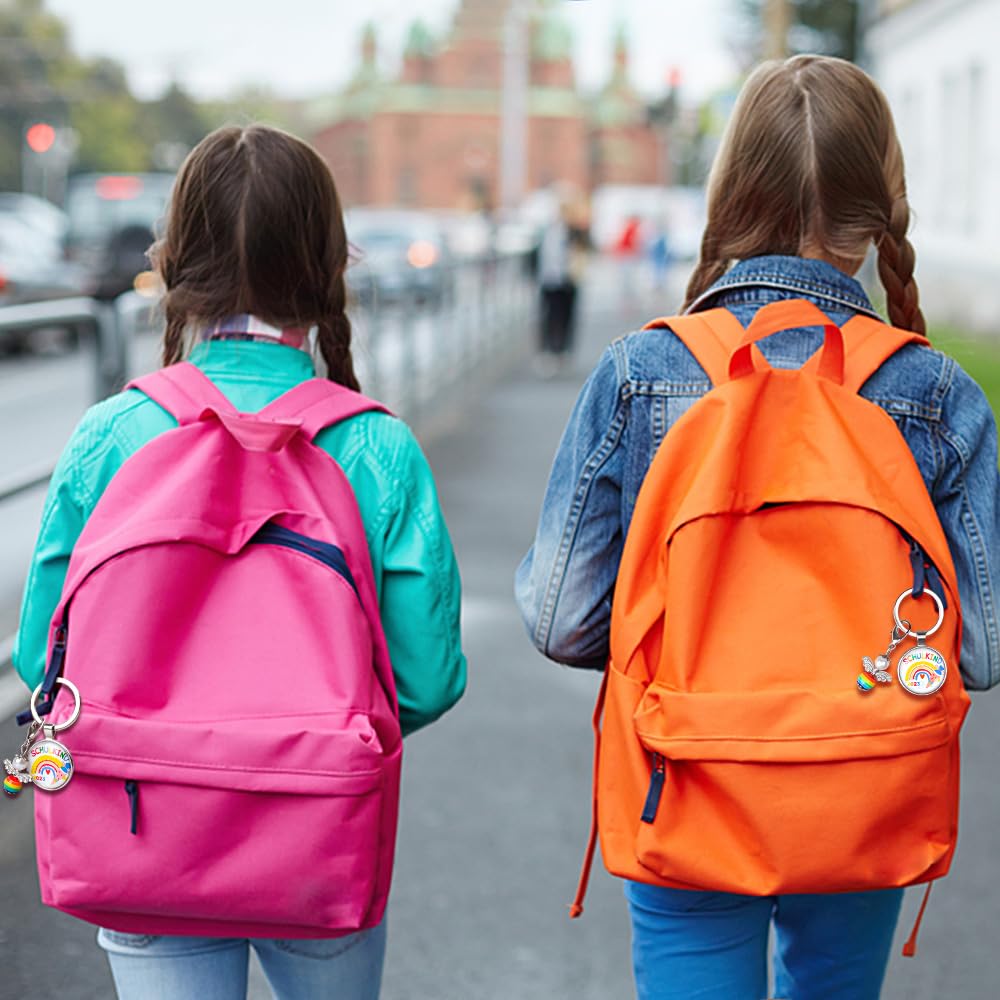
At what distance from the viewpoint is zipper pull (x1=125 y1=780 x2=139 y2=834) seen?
1962 mm

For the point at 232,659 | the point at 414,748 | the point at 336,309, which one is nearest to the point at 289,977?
the point at 232,659

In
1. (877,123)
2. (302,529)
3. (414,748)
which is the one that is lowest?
(414,748)

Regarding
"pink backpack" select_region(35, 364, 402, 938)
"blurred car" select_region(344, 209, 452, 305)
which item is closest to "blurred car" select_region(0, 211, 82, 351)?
"blurred car" select_region(344, 209, 452, 305)

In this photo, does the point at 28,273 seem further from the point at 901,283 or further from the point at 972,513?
the point at 972,513

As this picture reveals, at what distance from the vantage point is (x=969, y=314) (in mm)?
24000

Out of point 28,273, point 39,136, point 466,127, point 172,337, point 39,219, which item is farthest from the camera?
point 466,127

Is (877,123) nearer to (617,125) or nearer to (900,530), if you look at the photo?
(900,530)

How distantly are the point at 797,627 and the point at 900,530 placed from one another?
18cm

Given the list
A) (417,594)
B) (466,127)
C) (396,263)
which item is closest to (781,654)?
(417,594)

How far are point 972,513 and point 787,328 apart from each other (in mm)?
357

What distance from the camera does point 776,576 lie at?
2020mm

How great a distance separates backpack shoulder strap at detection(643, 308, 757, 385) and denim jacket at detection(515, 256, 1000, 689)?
2 cm

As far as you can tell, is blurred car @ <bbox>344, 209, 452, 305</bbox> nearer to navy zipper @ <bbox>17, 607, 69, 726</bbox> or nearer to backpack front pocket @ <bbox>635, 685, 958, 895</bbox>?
navy zipper @ <bbox>17, 607, 69, 726</bbox>

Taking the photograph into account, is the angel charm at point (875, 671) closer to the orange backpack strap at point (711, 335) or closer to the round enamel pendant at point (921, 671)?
the round enamel pendant at point (921, 671)
